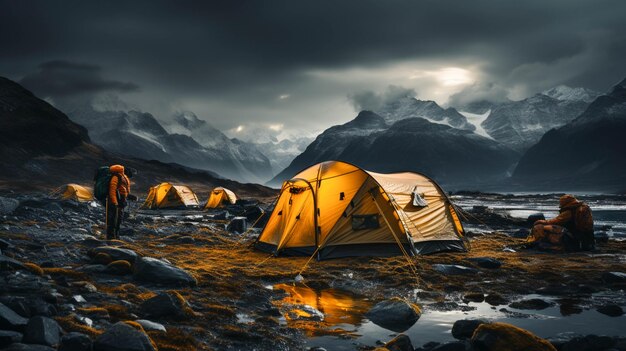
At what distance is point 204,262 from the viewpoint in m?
14.3

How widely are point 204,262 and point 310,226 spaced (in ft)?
12.1

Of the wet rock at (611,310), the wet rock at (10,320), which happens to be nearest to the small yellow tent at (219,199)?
the wet rock at (611,310)

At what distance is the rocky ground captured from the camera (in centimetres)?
661

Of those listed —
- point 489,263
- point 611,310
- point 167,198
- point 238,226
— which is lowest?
point 611,310

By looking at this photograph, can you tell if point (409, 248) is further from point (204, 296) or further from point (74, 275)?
point (74, 275)

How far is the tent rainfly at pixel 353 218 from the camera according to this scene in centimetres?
1530

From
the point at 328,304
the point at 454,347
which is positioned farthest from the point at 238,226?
the point at 454,347

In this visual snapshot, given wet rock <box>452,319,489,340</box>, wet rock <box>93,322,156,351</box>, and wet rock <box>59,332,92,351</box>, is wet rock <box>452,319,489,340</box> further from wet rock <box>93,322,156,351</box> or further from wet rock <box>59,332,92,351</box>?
wet rock <box>59,332,92,351</box>

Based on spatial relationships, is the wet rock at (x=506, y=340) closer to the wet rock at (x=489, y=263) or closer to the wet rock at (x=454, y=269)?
the wet rock at (x=454, y=269)

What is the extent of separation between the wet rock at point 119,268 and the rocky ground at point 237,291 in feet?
0.08

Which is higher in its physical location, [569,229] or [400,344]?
[569,229]

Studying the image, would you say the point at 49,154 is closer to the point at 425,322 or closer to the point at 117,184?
the point at 117,184

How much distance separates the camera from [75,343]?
553cm

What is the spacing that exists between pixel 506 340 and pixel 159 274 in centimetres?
707
